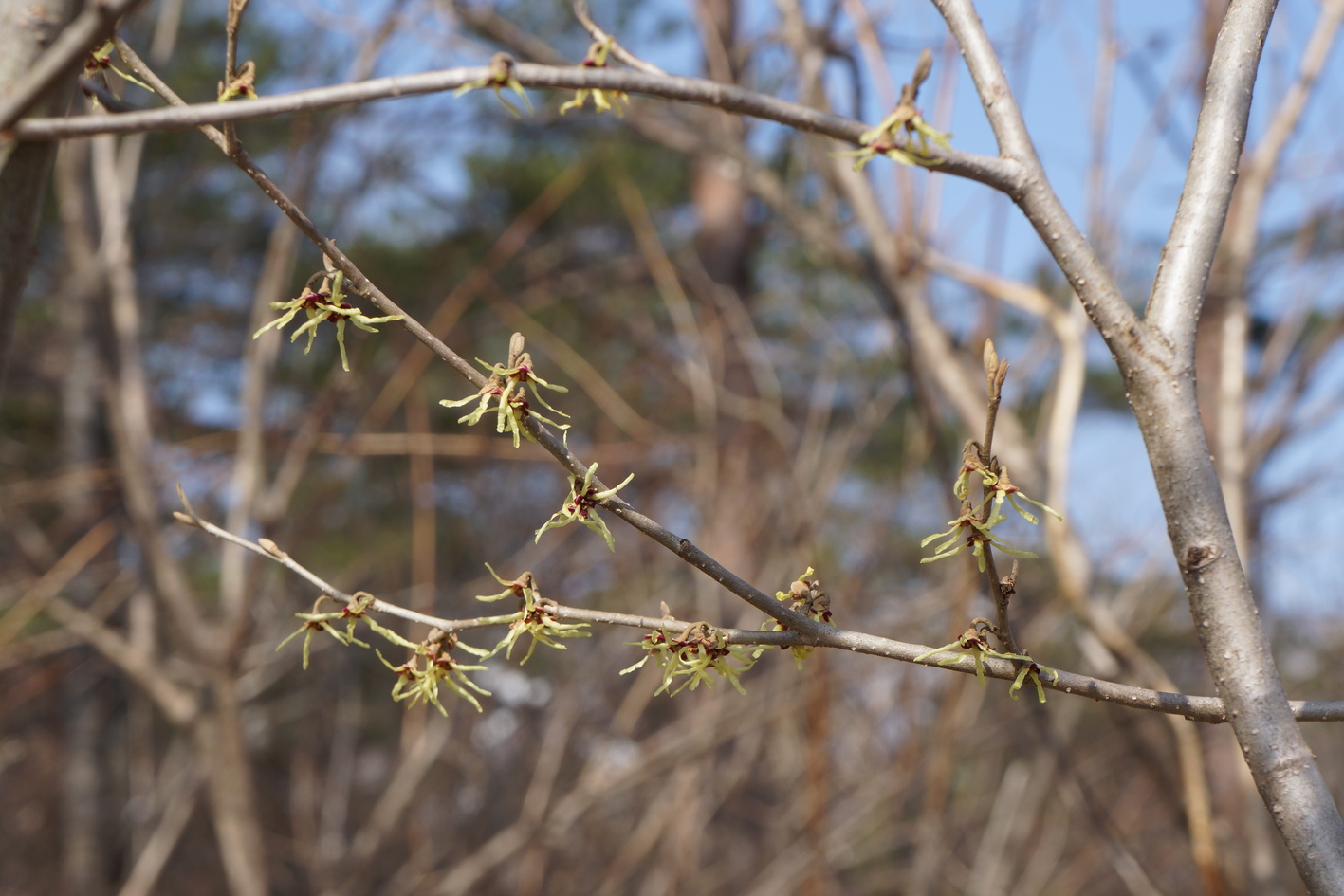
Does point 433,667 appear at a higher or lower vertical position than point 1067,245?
lower

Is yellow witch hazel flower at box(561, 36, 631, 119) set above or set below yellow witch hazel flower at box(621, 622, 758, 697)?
above

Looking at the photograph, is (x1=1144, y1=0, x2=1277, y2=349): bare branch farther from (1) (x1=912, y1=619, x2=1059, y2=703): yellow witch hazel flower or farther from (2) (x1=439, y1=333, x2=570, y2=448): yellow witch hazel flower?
(2) (x1=439, y1=333, x2=570, y2=448): yellow witch hazel flower

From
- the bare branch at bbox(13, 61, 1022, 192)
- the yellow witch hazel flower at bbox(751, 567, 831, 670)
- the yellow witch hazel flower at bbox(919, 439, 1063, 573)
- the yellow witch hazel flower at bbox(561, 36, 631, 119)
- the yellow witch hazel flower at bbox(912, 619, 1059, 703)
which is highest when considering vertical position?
the yellow witch hazel flower at bbox(561, 36, 631, 119)

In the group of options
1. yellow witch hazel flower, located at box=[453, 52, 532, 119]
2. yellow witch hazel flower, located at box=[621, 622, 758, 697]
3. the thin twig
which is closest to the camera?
the thin twig

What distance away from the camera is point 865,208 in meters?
1.81

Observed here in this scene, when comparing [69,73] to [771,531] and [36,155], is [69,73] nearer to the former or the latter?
[36,155]

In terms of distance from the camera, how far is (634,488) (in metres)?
4.63

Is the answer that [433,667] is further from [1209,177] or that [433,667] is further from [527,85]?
[1209,177]

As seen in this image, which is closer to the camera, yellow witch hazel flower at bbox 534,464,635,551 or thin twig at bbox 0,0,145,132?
thin twig at bbox 0,0,145,132

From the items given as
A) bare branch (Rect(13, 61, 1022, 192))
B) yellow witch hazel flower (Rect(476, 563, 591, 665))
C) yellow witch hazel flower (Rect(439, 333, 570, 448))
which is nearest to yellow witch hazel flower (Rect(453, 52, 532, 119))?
bare branch (Rect(13, 61, 1022, 192))

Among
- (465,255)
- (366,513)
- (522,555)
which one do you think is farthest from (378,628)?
(465,255)

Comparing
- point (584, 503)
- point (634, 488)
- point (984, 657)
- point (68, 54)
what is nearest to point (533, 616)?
point (584, 503)

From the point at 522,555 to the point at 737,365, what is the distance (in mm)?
2208

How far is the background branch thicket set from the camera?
66cm
